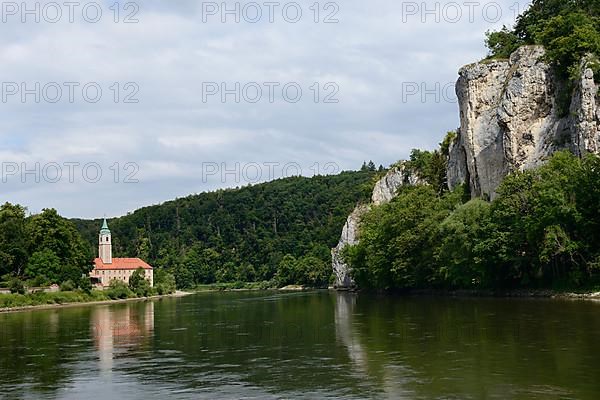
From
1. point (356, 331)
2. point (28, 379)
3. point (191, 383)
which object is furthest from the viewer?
point (356, 331)

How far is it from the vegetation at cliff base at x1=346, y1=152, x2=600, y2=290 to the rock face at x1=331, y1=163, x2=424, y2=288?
140 feet

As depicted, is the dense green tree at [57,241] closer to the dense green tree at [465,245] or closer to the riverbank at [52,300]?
the riverbank at [52,300]

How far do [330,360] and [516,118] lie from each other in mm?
59546

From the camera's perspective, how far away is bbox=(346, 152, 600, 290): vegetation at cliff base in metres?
60.3

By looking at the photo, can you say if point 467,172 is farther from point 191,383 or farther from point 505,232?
point 191,383

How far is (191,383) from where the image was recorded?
77.6ft

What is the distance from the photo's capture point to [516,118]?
80.7 m

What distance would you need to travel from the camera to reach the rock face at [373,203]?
5364 inches

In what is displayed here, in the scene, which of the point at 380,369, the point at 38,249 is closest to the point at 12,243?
the point at 38,249

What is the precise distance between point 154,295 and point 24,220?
1491 inches

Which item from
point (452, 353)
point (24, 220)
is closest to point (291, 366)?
point (452, 353)

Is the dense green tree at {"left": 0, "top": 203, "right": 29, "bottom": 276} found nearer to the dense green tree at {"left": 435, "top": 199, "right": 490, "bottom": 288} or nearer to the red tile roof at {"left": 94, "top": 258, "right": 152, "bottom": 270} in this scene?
the red tile roof at {"left": 94, "top": 258, "right": 152, "bottom": 270}

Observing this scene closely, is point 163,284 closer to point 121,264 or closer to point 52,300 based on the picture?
point 121,264

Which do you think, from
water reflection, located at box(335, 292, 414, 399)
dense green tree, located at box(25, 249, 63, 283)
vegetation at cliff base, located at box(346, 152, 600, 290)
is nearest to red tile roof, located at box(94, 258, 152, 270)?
dense green tree, located at box(25, 249, 63, 283)
